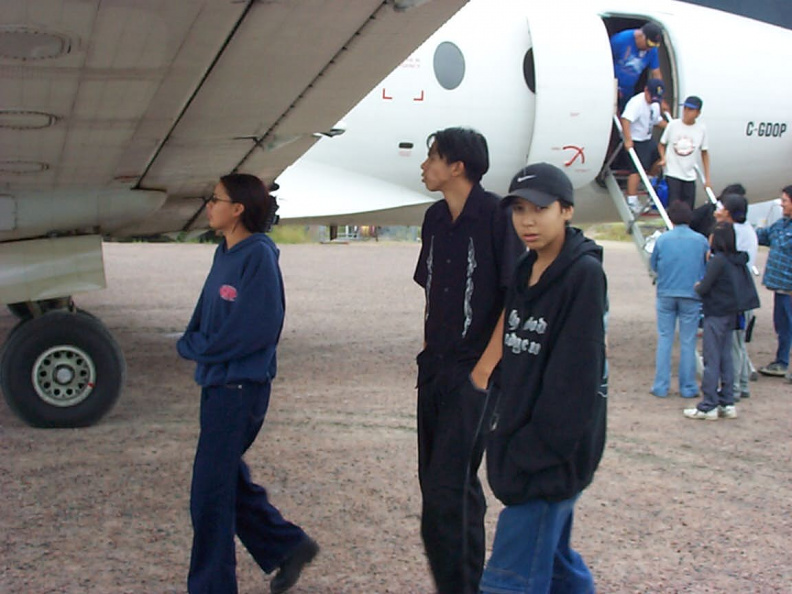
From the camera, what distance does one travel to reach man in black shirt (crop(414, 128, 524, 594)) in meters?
3.35

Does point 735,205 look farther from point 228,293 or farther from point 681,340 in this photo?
point 228,293

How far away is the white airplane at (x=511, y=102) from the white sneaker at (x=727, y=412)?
2.89 m

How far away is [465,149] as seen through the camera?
11.7ft

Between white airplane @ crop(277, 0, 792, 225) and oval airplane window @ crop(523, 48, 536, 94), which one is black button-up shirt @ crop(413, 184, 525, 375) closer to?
white airplane @ crop(277, 0, 792, 225)

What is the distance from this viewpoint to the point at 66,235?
641 centimetres

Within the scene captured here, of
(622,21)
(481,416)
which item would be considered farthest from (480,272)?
(622,21)

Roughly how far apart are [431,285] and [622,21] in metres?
7.66

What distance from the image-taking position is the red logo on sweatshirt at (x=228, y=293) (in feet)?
11.4

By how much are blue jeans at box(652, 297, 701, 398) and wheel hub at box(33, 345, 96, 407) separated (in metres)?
4.59

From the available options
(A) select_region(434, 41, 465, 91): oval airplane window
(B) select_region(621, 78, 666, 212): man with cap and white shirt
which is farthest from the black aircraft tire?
(B) select_region(621, 78, 666, 212): man with cap and white shirt

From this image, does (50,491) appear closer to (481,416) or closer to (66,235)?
(66,235)

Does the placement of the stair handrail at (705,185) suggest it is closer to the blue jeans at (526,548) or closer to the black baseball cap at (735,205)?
the black baseball cap at (735,205)

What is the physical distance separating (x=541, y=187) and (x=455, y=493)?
1.19 m

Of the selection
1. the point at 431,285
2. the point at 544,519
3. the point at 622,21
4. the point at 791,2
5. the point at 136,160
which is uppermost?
the point at 791,2
